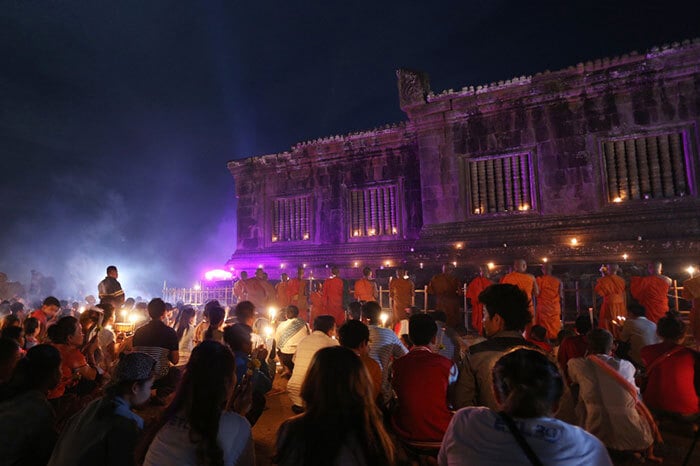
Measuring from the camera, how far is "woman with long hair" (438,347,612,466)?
1.82 m

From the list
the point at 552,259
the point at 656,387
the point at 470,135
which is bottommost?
the point at 656,387

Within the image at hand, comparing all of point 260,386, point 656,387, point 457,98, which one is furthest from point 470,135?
point 260,386

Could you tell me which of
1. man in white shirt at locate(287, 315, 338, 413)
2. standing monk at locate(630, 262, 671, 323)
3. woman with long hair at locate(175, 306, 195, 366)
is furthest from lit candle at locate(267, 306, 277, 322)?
standing monk at locate(630, 262, 671, 323)

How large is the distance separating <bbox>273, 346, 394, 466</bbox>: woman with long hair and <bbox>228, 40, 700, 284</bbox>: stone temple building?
9.76 m

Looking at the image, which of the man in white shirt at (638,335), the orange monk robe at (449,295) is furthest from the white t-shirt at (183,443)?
the orange monk robe at (449,295)

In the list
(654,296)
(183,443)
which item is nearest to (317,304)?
(654,296)

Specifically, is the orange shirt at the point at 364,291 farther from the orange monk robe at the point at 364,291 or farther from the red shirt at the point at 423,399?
the red shirt at the point at 423,399

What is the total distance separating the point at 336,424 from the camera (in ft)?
6.75

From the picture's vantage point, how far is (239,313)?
586 cm

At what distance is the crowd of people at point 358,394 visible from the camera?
2.00 m

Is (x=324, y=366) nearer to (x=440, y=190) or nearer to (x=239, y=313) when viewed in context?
(x=239, y=313)

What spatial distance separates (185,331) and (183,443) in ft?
22.4

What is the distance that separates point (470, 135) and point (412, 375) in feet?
33.6

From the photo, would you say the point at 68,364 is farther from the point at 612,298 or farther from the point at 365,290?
the point at 612,298
